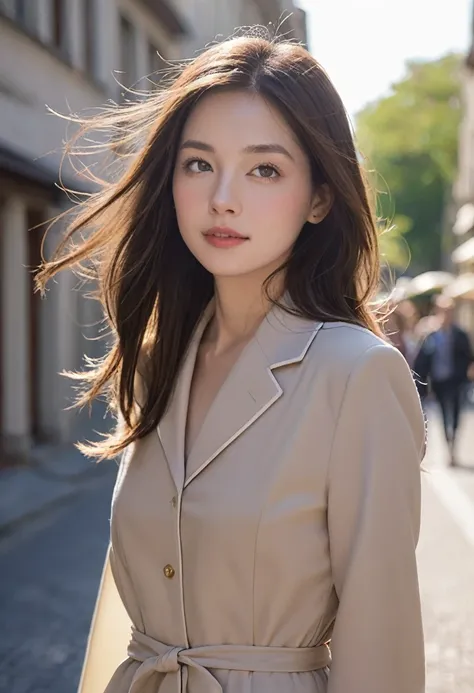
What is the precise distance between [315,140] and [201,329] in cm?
48

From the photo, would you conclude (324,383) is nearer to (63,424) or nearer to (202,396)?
(202,396)

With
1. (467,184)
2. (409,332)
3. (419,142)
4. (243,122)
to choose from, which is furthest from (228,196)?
(419,142)

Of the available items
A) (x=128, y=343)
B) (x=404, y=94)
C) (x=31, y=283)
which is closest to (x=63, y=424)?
(x=31, y=283)

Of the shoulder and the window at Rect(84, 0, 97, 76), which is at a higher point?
the window at Rect(84, 0, 97, 76)

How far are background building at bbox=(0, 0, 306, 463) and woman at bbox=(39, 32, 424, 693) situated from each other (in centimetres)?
959

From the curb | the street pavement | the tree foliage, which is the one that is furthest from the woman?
the tree foliage

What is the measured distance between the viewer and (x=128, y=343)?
2572mm

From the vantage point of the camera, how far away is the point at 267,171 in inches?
85.5

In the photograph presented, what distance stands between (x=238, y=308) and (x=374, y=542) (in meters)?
0.62

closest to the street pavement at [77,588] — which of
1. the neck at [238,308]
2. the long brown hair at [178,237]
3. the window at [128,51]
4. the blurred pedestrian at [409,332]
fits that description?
the blurred pedestrian at [409,332]

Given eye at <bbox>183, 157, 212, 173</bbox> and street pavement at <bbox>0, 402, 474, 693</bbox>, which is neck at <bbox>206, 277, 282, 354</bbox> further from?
street pavement at <bbox>0, 402, 474, 693</bbox>

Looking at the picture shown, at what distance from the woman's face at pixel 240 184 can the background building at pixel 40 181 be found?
9786mm

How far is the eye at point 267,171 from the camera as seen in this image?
7.09 feet

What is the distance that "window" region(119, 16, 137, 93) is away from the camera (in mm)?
21312
